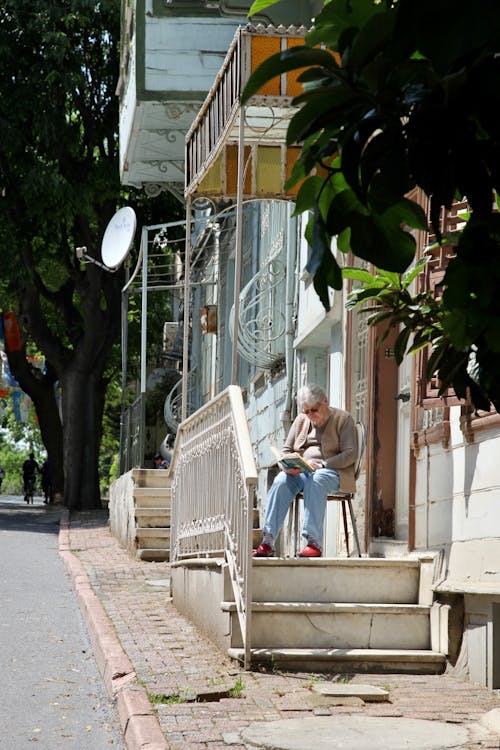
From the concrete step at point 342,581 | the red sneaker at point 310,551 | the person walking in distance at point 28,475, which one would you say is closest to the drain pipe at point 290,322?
the red sneaker at point 310,551

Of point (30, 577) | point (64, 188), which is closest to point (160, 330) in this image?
point (64, 188)

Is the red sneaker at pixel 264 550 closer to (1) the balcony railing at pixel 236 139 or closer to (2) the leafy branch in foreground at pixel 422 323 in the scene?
(1) the balcony railing at pixel 236 139

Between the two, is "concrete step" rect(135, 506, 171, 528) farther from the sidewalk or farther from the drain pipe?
the sidewalk

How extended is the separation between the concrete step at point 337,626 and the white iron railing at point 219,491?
22cm

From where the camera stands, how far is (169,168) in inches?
786

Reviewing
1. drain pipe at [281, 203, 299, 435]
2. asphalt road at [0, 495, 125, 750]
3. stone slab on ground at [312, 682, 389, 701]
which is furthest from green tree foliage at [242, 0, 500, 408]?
drain pipe at [281, 203, 299, 435]

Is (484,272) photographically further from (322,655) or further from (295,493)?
(295,493)

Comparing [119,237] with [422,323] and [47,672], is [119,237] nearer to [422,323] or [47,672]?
[47,672]

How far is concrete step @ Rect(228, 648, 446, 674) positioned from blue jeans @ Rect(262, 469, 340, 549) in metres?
1.26

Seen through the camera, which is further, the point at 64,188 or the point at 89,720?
the point at 64,188

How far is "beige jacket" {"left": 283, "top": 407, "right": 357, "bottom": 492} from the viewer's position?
9062 millimetres

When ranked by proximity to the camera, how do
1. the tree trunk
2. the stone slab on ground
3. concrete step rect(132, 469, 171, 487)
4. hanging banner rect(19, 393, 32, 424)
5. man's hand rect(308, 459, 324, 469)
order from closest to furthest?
the stone slab on ground < man's hand rect(308, 459, 324, 469) < concrete step rect(132, 469, 171, 487) < the tree trunk < hanging banner rect(19, 393, 32, 424)

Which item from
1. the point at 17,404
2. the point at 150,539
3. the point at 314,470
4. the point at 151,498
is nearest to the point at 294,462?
the point at 314,470

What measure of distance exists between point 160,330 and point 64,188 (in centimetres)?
577
